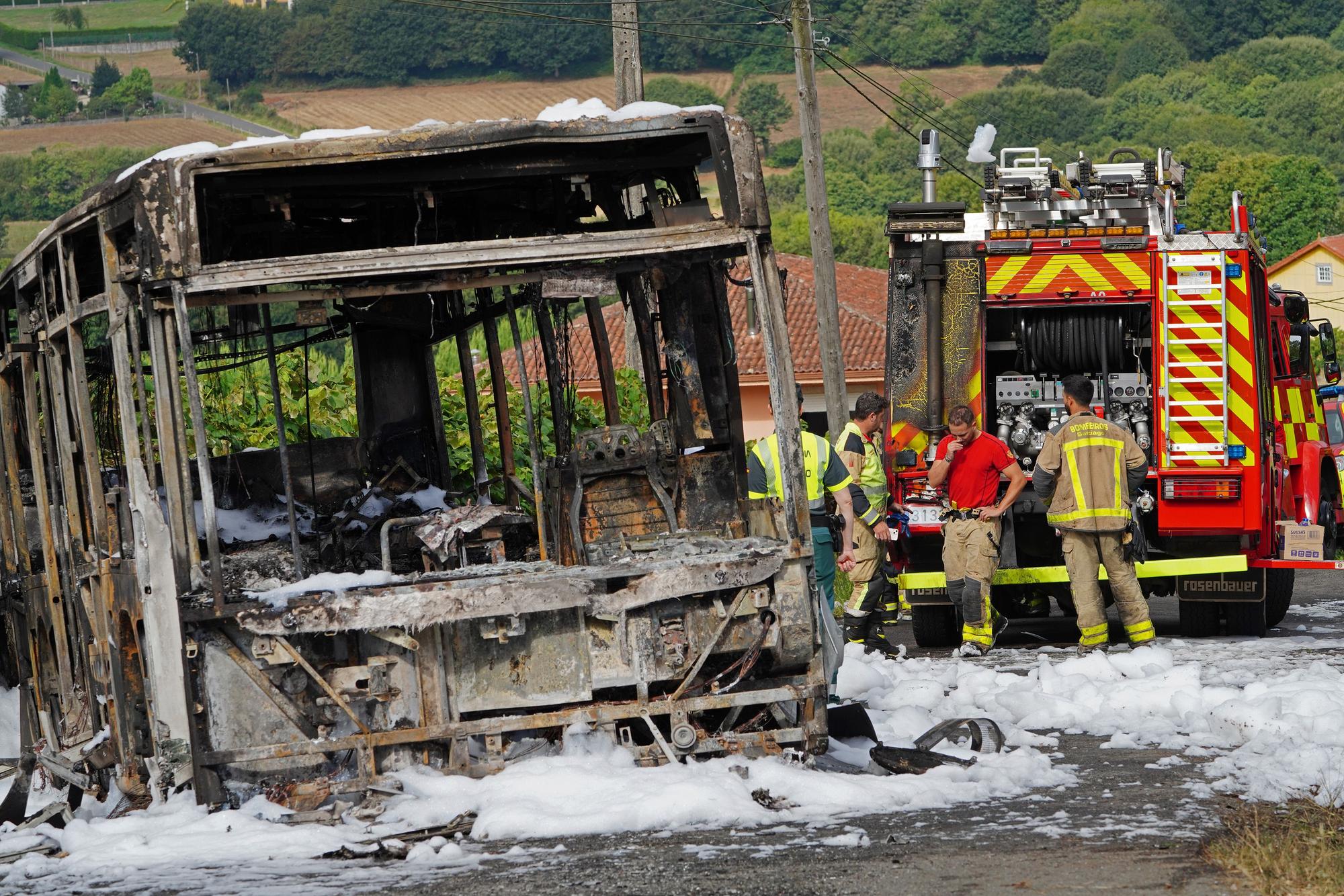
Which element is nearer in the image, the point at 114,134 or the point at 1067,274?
the point at 1067,274

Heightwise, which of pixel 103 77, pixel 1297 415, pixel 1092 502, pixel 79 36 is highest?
pixel 79 36

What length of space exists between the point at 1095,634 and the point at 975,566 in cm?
82

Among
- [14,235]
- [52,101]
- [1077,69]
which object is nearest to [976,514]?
[14,235]

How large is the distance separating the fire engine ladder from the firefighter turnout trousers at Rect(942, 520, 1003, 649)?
124cm

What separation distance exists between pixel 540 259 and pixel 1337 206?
311 ft

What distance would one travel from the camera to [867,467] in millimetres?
11844

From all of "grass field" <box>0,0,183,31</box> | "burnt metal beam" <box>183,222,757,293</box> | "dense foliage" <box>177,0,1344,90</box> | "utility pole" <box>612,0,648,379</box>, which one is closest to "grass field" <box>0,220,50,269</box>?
"dense foliage" <box>177,0,1344,90</box>

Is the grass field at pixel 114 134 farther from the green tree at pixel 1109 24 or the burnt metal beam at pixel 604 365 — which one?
the burnt metal beam at pixel 604 365

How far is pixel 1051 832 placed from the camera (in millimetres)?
6387

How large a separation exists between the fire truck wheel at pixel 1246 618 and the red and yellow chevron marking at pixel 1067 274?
2.09 m

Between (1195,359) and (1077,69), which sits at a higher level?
(1077,69)

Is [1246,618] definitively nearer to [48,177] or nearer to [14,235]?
[14,235]

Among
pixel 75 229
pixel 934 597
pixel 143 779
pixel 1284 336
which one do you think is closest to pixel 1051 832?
pixel 143 779

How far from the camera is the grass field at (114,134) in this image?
117000 mm
